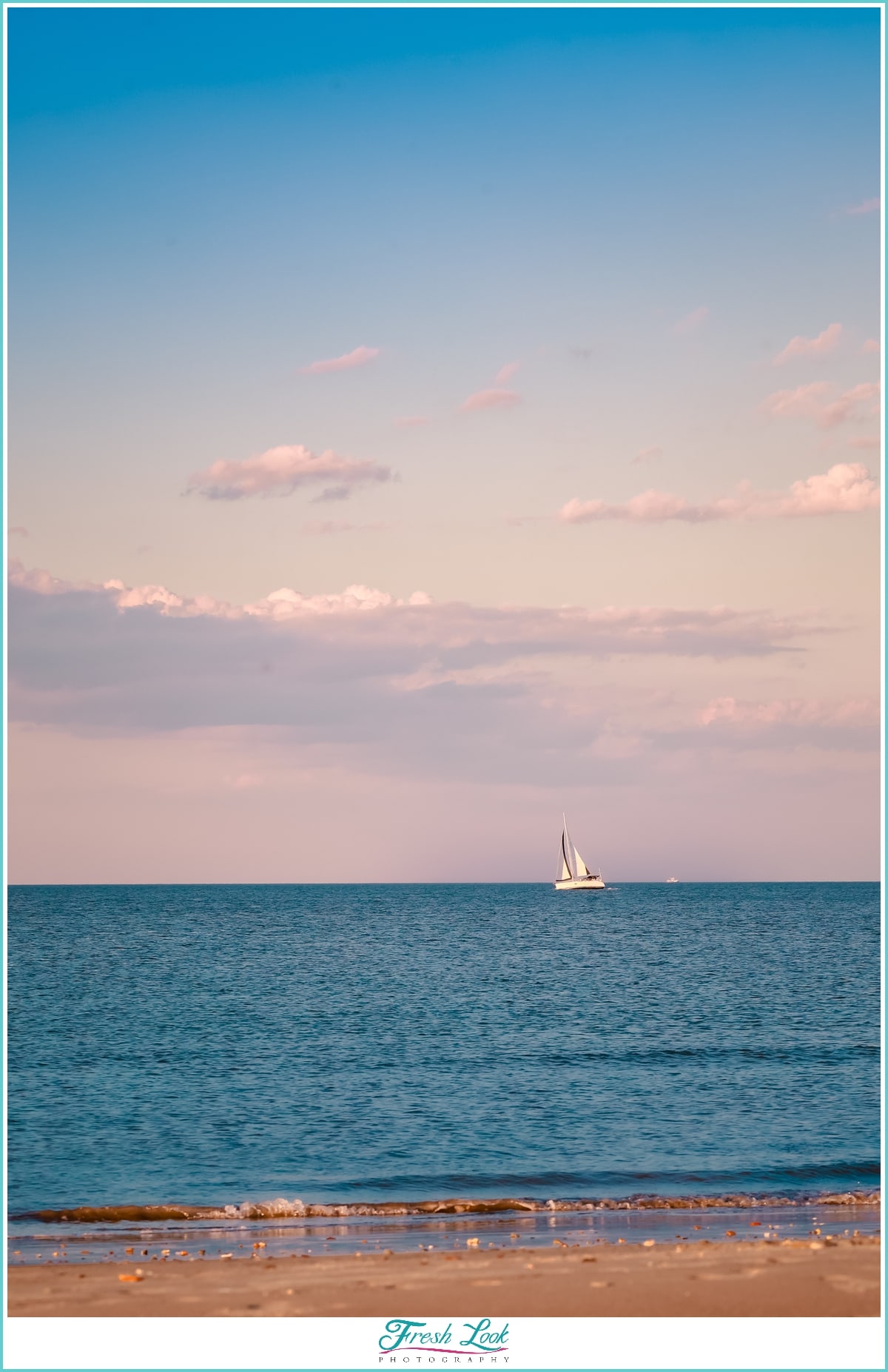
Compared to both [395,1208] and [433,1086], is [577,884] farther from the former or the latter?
[395,1208]

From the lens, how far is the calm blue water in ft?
76.4

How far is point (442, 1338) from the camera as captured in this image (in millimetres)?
11656

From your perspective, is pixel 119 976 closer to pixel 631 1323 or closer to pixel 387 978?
pixel 387 978

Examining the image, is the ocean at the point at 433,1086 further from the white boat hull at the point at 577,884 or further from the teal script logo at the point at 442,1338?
the white boat hull at the point at 577,884

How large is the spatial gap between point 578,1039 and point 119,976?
3567 cm

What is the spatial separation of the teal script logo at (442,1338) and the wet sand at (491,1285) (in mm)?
421

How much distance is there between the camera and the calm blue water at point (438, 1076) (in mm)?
23297

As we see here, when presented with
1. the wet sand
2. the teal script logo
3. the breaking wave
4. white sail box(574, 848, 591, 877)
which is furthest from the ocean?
white sail box(574, 848, 591, 877)

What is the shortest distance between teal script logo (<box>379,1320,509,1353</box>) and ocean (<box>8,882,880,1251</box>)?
8507 millimetres

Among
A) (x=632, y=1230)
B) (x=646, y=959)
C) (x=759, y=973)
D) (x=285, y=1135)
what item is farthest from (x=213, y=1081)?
(x=646, y=959)

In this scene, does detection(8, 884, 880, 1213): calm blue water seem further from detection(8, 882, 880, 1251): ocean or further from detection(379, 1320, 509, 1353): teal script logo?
detection(379, 1320, 509, 1353): teal script logo

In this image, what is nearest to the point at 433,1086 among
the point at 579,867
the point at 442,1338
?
the point at 442,1338

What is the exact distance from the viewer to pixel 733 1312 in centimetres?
1205

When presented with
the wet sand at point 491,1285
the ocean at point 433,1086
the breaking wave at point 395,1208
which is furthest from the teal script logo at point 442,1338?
the breaking wave at point 395,1208
